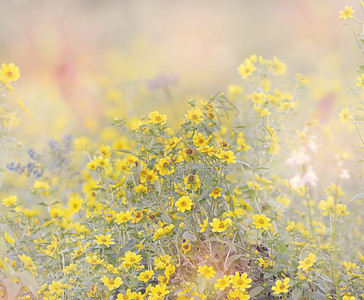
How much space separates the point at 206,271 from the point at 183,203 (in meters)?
0.23

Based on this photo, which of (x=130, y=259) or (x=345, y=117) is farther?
(x=345, y=117)

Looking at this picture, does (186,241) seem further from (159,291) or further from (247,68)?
(247,68)

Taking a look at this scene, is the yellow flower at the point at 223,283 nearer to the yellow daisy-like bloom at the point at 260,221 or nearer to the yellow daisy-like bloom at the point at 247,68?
the yellow daisy-like bloom at the point at 260,221

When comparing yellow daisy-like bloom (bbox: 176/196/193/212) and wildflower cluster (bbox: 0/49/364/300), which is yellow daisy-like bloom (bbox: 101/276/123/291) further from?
yellow daisy-like bloom (bbox: 176/196/193/212)

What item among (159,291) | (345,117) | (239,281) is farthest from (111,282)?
(345,117)

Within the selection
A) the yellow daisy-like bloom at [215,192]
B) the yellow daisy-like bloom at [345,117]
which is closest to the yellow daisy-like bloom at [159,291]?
the yellow daisy-like bloom at [215,192]

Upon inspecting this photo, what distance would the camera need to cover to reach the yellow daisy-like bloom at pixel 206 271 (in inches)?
57.8

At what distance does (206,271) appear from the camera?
148 cm

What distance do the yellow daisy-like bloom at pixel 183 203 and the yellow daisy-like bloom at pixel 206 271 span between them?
191mm

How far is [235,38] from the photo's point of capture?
670 cm

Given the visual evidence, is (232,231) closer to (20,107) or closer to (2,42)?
(20,107)

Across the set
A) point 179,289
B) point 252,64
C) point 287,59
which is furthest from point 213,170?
point 287,59

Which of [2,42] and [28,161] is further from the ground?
[2,42]

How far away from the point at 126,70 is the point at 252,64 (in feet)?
10.4
